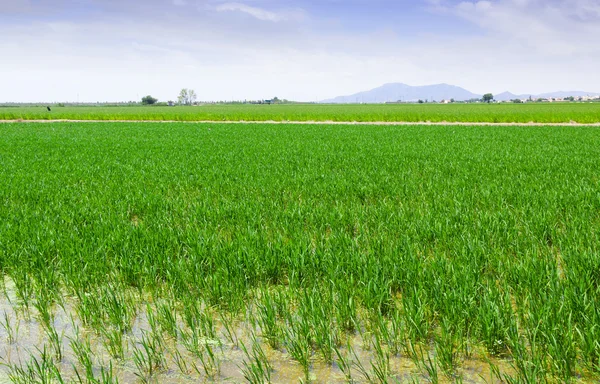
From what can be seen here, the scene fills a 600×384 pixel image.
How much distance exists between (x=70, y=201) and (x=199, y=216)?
10.2 feet

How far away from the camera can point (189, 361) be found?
342 centimetres

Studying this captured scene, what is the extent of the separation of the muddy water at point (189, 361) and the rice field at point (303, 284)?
0.02 meters

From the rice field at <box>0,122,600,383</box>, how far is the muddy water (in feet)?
0.05

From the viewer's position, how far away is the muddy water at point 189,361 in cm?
320

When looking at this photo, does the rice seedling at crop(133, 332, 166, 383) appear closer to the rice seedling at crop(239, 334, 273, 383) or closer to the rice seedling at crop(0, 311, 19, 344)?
the rice seedling at crop(239, 334, 273, 383)

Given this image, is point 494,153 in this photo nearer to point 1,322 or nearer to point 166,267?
point 166,267

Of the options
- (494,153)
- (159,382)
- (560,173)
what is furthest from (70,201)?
(494,153)

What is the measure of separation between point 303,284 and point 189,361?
1605 mm

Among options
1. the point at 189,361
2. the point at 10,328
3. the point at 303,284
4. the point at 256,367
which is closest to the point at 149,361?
the point at 189,361

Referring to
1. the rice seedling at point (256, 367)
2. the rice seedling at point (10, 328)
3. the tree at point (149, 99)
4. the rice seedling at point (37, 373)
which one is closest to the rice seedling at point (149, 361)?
the rice seedling at point (37, 373)

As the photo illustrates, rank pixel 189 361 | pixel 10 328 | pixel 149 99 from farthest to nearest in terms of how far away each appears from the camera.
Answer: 1. pixel 149 99
2. pixel 10 328
3. pixel 189 361

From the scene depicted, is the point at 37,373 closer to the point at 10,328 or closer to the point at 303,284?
the point at 10,328

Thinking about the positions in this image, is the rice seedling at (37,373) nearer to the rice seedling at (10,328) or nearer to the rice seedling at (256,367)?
the rice seedling at (10,328)

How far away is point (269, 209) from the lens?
8.00m
